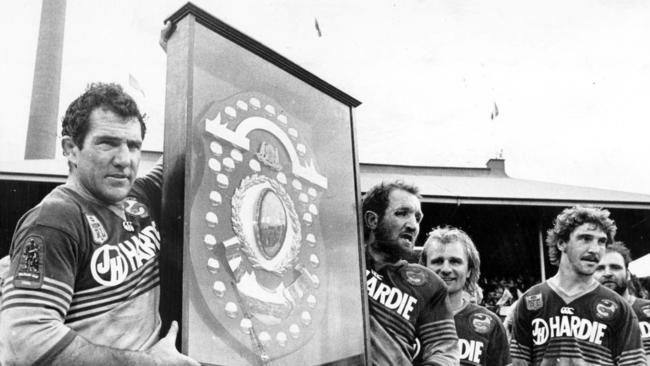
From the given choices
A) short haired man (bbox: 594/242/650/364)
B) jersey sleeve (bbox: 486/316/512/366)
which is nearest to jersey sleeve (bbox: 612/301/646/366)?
jersey sleeve (bbox: 486/316/512/366)

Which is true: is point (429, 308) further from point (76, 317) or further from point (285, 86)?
point (76, 317)

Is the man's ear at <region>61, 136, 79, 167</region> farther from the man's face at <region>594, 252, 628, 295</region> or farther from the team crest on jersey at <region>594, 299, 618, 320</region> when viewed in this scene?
the man's face at <region>594, 252, 628, 295</region>

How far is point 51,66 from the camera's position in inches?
113

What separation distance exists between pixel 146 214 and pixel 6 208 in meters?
6.36

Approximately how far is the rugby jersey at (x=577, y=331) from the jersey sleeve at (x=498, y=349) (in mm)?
45

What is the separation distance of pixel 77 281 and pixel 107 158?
347mm

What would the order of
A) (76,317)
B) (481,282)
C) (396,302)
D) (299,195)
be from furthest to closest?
(481,282) → (396,302) → (299,195) → (76,317)

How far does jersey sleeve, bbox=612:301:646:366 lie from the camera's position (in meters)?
3.84

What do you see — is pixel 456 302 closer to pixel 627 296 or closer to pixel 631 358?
pixel 631 358

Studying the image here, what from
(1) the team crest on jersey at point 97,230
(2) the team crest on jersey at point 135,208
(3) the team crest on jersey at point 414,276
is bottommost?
(3) the team crest on jersey at point 414,276

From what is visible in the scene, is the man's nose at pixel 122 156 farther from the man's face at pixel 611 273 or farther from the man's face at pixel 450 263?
the man's face at pixel 611 273

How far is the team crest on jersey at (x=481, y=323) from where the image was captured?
4082 millimetres

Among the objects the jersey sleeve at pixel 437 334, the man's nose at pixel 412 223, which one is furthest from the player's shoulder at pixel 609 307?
the man's nose at pixel 412 223

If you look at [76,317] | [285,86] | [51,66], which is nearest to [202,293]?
[76,317]
